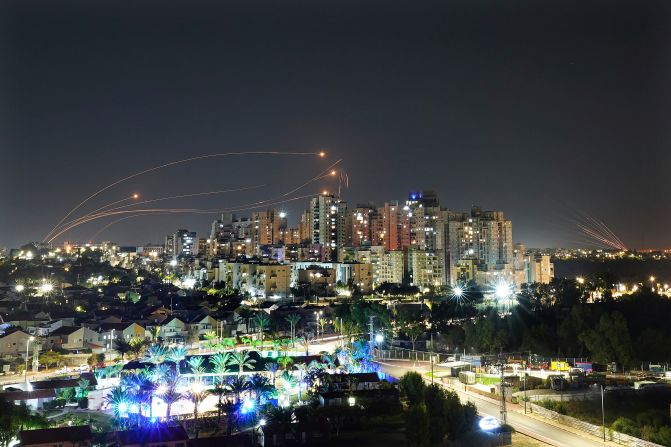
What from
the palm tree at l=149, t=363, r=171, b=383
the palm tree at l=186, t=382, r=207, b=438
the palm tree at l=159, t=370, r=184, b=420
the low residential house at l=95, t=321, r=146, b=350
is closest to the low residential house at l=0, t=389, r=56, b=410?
the palm tree at l=149, t=363, r=171, b=383

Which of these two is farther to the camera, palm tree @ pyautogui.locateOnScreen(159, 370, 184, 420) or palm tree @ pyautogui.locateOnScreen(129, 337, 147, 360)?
palm tree @ pyautogui.locateOnScreen(129, 337, 147, 360)

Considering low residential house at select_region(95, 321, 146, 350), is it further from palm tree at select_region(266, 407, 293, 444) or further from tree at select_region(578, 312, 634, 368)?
tree at select_region(578, 312, 634, 368)

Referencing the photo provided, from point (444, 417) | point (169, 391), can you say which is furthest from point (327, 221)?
point (444, 417)

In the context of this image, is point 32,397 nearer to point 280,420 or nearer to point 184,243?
point 280,420

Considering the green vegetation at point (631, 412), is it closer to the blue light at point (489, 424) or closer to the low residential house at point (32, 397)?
the blue light at point (489, 424)

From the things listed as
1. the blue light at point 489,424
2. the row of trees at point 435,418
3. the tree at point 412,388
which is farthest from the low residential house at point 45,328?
the blue light at point 489,424

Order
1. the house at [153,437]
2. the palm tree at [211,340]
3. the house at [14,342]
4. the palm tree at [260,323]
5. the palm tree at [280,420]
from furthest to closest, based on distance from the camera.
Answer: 1. the palm tree at [260,323]
2. the palm tree at [211,340]
3. the house at [14,342]
4. the palm tree at [280,420]
5. the house at [153,437]
